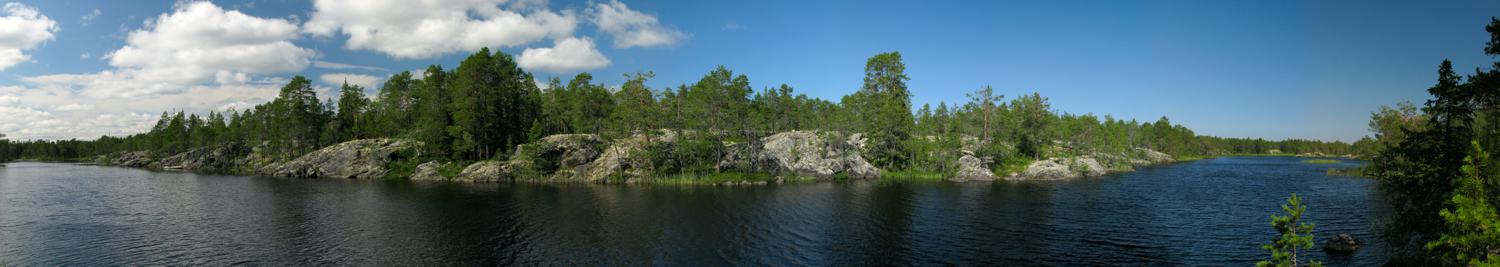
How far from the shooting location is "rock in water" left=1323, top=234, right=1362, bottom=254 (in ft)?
116

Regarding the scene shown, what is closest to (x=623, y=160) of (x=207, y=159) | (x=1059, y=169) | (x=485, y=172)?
(x=485, y=172)

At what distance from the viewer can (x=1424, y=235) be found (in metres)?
25.0

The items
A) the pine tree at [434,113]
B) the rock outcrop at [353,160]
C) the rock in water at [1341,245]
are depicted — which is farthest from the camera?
the rock outcrop at [353,160]

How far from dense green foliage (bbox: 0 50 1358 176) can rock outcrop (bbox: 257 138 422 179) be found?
3.78 m

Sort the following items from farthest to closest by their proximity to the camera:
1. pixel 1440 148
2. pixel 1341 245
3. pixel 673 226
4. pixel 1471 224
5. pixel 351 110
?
pixel 351 110 < pixel 673 226 < pixel 1341 245 < pixel 1440 148 < pixel 1471 224

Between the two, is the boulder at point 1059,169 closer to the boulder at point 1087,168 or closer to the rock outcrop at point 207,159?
the boulder at point 1087,168

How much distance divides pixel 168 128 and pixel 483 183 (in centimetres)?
15971

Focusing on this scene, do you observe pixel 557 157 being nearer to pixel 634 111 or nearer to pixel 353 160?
pixel 634 111

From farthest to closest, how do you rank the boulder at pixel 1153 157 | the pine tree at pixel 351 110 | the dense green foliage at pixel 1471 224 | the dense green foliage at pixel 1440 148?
the boulder at pixel 1153 157, the pine tree at pixel 351 110, the dense green foliage at pixel 1440 148, the dense green foliage at pixel 1471 224

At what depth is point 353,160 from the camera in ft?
358

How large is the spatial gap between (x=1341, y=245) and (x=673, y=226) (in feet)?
143

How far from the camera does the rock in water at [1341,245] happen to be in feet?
116

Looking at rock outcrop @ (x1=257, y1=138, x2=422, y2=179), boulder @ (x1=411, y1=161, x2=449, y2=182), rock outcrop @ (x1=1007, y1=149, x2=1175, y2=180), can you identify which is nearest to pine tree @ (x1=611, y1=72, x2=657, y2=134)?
boulder @ (x1=411, y1=161, x2=449, y2=182)

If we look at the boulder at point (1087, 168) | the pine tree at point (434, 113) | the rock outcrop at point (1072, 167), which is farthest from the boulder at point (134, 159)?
the boulder at point (1087, 168)
